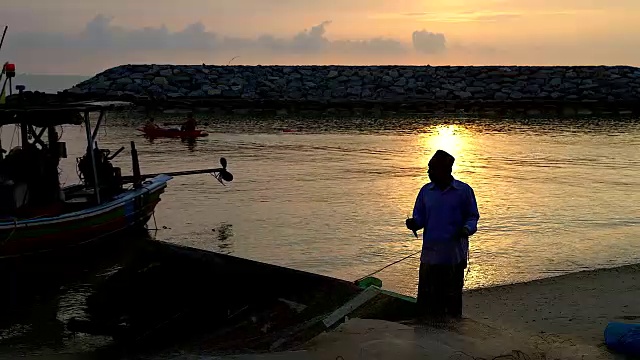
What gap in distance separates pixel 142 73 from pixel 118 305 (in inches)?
2310

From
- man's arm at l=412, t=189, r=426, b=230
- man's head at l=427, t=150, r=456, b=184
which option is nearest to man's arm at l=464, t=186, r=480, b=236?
man's head at l=427, t=150, r=456, b=184

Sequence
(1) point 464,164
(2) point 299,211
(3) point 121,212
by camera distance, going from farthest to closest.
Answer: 1. (1) point 464,164
2. (2) point 299,211
3. (3) point 121,212

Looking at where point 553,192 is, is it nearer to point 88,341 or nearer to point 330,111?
point 88,341

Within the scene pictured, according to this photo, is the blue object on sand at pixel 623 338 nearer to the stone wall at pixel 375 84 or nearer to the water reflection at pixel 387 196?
the water reflection at pixel 387 196

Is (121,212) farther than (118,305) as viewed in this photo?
Yes

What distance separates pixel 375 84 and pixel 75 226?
52731 mm

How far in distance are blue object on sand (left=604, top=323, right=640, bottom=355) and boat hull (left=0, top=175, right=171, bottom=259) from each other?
28.0 feet

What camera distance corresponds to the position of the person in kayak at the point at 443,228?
731cm

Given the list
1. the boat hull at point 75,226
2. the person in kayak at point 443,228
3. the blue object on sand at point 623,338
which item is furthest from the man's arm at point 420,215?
the boat hull at point 75,226

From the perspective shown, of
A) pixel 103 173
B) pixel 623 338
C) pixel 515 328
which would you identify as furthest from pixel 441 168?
pixel 103 173

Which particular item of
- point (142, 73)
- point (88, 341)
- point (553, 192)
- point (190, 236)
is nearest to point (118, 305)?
point (88, 341)

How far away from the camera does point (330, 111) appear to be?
55.3 m

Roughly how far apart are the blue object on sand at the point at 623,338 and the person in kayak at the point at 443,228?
1.67 m

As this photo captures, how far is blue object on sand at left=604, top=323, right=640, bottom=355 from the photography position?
24.4 ft
